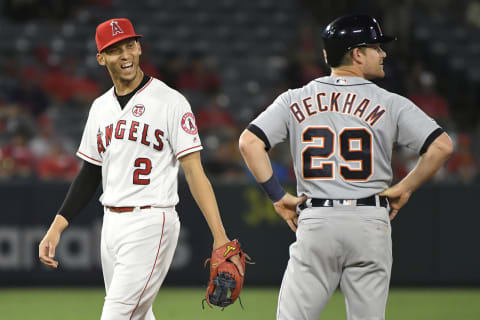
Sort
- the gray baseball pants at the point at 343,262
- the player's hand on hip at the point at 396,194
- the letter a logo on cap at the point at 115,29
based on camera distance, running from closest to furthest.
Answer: the gray baseball pants at the point at 343,262 → the player's hand on hip at the point at 396,194 → the letter a logo on cap at the point at 115,29

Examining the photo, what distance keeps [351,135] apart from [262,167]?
1.56 ft

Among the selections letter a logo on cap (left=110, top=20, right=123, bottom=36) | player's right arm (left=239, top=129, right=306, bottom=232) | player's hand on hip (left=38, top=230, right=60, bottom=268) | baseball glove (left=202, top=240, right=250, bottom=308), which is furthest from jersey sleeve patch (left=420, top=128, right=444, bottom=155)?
player's hand on hip (left=38, top=230, right=60, bottom=268)

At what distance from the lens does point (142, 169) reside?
3.93 metres

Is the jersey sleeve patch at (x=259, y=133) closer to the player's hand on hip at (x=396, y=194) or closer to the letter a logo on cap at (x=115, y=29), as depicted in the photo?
the player's hand on hip at (x=396, y=194)

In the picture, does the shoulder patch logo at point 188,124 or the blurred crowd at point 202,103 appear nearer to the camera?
the shoulder patch logo at point 188,124

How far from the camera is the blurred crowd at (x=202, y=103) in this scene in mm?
9945

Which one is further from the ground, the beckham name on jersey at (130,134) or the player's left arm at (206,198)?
the beckham name on jersey at (130,134)

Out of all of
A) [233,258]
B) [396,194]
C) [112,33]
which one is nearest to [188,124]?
[112,33]

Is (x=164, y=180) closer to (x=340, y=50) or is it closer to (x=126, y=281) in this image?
(x=126, y=281)

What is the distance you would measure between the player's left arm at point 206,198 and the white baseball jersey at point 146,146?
0.19ft

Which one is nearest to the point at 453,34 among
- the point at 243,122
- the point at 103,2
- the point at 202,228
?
the point at 243,122

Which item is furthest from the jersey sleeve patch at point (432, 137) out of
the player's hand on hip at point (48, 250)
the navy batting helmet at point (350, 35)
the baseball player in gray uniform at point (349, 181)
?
the player's hand on hip at point (48, 250)

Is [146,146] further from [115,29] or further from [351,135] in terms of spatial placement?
[351,135]

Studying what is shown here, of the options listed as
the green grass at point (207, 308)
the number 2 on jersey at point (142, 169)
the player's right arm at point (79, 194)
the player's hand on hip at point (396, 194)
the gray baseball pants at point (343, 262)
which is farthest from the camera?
the green grass at point (207, 308)
